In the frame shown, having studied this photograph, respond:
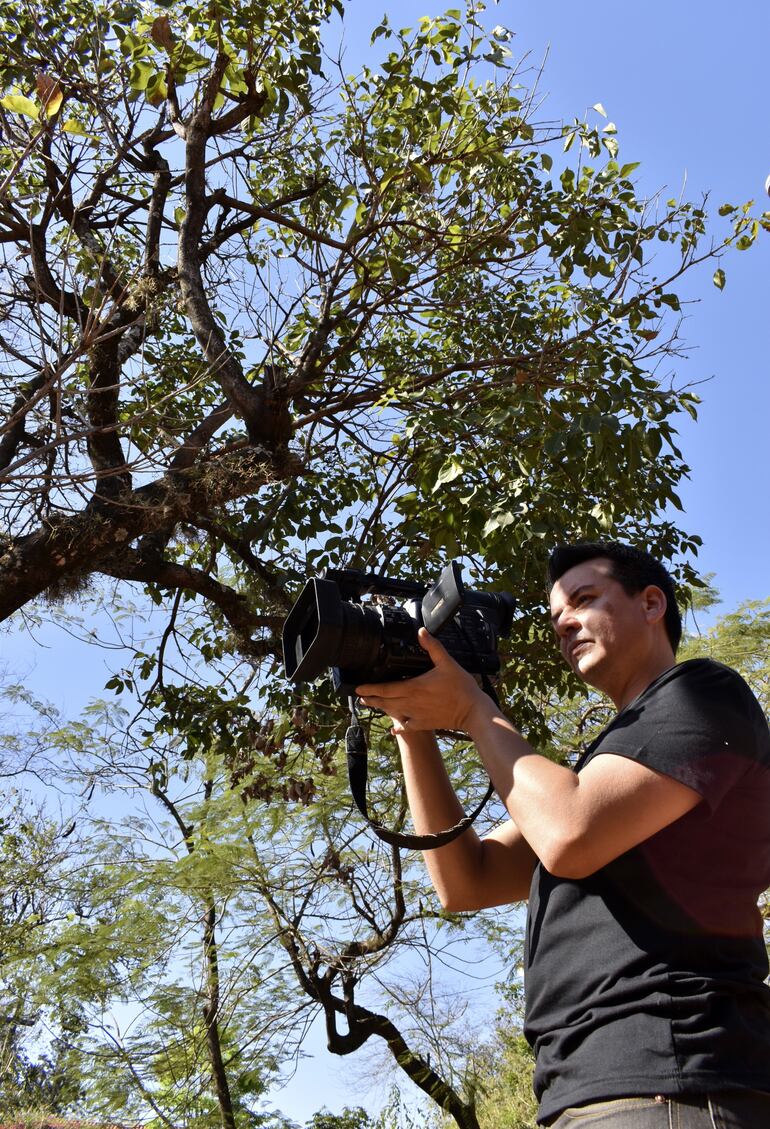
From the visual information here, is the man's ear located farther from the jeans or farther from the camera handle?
the jeans

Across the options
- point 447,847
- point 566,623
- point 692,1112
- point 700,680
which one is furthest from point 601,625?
point 692,1112

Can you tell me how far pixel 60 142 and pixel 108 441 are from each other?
Result: 4.68 ft

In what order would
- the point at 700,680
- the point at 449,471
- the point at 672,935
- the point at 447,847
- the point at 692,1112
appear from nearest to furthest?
the point at 692,1112 → the point at 672,935 → the point at 700,680 → the point at 447,847 → the point at 449,471

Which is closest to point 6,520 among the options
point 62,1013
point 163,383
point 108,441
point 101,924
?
point 108,441

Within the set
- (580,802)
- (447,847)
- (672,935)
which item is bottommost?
(672,935)

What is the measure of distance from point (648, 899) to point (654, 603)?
2.00 ft

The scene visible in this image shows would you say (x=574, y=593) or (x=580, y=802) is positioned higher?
(x=574, y=593)

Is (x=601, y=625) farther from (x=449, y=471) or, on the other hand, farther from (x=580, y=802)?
(x=449, y=471)

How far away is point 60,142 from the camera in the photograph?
4.68 metres

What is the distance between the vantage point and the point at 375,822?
6.17 feet

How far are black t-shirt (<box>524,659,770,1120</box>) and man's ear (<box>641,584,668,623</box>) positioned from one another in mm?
230

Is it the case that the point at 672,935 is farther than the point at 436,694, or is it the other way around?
the point at 436,694

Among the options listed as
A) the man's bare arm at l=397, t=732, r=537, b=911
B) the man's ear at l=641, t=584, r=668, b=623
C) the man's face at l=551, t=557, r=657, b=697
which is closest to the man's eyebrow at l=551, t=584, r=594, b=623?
the man's face at l=551, t=557, r=657, b=697

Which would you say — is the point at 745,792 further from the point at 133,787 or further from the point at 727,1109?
the point at 133,787
